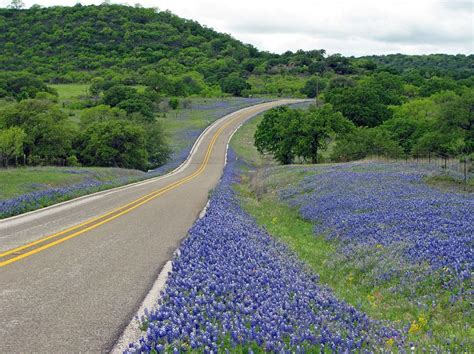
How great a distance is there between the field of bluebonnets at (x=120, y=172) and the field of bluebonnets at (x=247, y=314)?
41.1 ft

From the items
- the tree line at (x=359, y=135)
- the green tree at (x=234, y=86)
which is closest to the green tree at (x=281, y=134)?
the tree line at (x=359, y=135)

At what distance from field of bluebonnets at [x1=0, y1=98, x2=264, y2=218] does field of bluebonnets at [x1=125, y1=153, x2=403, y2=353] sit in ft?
41.1

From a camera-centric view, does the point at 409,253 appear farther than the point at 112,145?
No

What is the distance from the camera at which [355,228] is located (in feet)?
50.1

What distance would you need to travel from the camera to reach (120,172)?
48438mm

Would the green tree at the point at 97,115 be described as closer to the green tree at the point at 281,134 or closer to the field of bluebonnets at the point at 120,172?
the field of bluebonnets at the point at 120,172

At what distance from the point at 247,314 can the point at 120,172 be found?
43.5 m

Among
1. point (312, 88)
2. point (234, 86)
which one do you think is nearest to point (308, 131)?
point (312, 88)

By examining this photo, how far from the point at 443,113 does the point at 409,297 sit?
54276 millimetres

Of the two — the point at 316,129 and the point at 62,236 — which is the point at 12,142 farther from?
the point at 62,236

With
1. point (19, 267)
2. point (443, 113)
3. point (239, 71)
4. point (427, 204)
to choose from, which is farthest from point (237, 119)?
point (19, 267)

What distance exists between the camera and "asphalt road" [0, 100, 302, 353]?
640 centimetres

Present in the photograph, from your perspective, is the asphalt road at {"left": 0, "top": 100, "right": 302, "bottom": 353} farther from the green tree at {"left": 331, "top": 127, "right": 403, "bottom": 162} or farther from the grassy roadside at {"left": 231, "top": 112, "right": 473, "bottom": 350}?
the green tree at {"left": 331, "top": 127, "right": 403, "bottom": 162}

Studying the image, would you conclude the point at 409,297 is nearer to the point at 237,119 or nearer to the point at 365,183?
the point at 365,183
